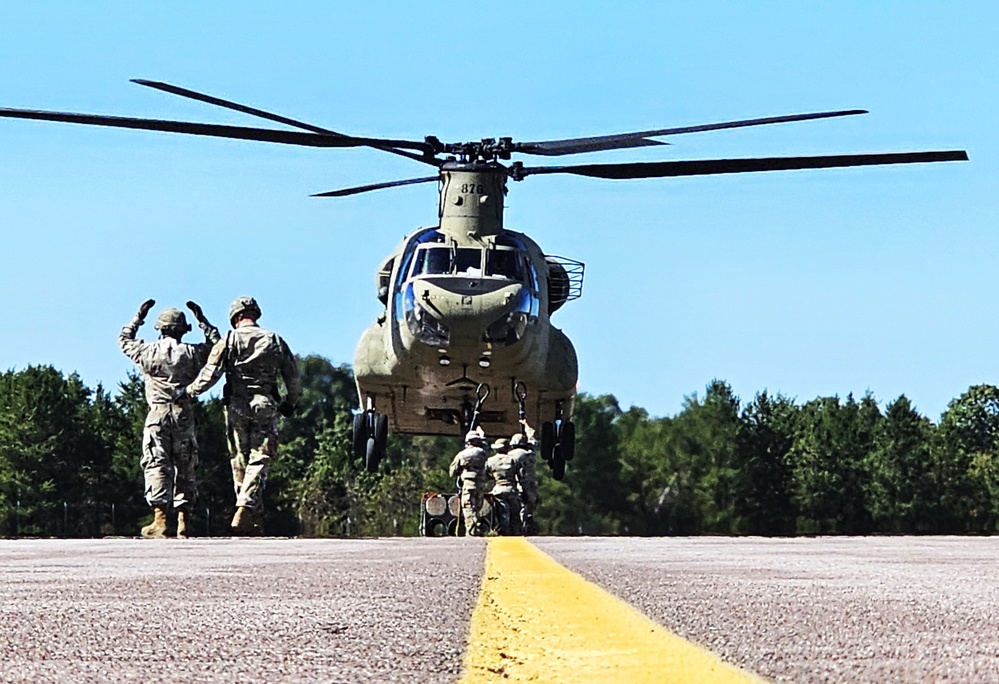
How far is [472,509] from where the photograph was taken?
1975cm

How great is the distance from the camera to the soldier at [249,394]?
16625mm

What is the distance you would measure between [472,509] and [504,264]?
5.39 meters

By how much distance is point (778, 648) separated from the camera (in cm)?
378

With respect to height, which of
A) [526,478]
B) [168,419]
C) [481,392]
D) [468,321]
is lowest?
[526,478]

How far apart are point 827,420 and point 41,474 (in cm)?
5496

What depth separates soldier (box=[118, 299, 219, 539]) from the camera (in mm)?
16609

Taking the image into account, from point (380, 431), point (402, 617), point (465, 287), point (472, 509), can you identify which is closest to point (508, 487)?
point (472, 509)

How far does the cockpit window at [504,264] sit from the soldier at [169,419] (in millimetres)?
7553

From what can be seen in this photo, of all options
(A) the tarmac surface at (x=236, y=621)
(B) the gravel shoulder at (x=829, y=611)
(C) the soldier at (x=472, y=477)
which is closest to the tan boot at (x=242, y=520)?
(C) the soldier at (x=472, y=477)

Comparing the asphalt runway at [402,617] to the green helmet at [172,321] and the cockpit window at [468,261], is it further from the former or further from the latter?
the cockpit window at [468,261]

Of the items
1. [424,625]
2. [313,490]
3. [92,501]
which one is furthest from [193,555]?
[313,490]

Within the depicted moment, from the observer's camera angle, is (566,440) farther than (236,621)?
Yes

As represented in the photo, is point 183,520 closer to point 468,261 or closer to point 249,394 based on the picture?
point 249,394

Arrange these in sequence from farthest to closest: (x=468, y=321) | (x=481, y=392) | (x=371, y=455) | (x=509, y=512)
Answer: (x=371, y=455)
(x=481, y=392)
(x=468, y=321)
(x=509, y=512)
